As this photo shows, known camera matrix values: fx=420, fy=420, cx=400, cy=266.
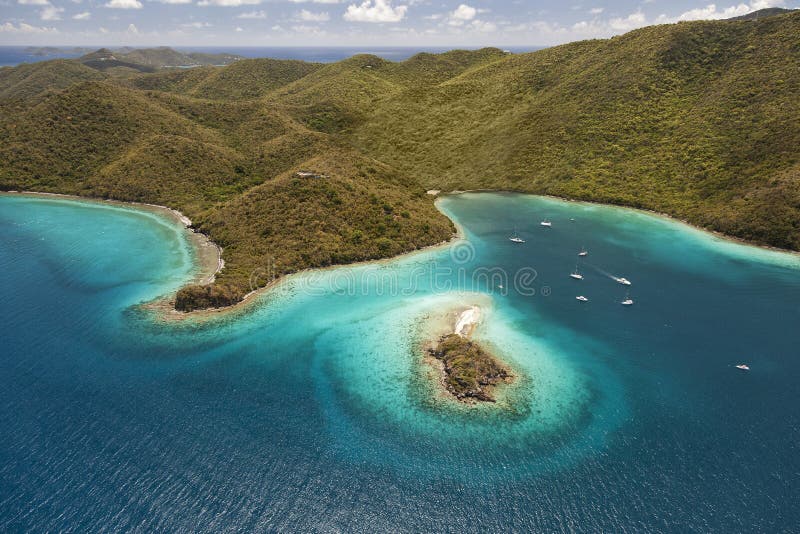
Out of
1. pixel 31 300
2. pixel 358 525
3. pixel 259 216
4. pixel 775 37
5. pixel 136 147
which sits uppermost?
pixel 775 37

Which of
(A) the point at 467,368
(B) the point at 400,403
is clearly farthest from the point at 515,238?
(B) the point at 400,403

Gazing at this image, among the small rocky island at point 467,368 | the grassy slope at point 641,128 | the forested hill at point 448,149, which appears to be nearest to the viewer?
the small rocky island at point 467,368

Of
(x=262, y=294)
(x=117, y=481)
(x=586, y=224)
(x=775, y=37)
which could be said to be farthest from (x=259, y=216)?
(x=775, y=37)

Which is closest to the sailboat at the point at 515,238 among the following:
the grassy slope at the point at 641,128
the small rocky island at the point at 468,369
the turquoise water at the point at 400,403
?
the turquoise water at the point at 400,403

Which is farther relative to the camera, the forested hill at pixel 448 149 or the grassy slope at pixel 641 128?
the grassy slope at pixel 641 128

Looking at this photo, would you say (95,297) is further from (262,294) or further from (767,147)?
(767,147)

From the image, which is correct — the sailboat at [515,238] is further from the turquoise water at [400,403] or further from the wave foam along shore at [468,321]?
the wave foam along shore at [468,321]

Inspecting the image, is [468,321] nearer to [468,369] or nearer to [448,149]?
[468,369]
